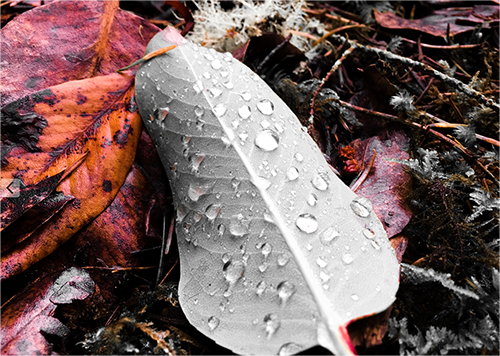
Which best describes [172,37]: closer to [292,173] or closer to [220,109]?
[220,109]

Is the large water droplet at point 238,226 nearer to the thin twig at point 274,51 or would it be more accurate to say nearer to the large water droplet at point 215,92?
the large water droplet at point 215,92

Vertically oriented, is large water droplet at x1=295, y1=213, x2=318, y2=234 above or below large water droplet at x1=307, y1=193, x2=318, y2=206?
below

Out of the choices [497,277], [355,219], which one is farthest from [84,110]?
[497,277]

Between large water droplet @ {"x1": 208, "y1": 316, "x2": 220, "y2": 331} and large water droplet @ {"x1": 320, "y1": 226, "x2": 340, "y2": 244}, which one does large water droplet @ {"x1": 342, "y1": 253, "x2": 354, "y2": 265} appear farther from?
large water droplet @ {"x1": 208, "y1": 316, "x2": 220, "y2": 331}

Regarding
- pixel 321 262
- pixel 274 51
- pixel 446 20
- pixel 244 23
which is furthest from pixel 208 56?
pixel 446 20

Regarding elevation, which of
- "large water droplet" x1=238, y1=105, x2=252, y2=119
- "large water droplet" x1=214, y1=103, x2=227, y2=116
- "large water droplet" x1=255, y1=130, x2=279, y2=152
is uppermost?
"large water droplet" x1=214, y1=103, x2=227, y2=116

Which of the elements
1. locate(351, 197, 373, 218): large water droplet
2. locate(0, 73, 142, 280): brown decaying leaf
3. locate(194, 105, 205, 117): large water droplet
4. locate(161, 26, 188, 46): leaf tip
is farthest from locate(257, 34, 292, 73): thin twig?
locate(351, 197, 373, 218): large water droplet

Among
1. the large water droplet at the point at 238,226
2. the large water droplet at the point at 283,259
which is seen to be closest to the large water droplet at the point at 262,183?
the large water droplet at the point at 238,226
